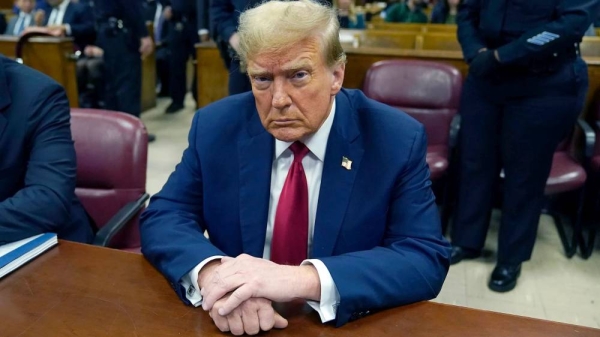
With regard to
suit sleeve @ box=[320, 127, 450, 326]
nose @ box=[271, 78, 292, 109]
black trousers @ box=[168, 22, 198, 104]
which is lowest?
black trousers @ box=[168, 22, 198, 104]

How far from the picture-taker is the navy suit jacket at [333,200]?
3.72 ft

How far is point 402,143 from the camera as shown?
4.07 ft

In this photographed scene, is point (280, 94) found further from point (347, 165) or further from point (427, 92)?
point (427, 92)

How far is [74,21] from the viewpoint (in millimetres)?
5109

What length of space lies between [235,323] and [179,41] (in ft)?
17.4

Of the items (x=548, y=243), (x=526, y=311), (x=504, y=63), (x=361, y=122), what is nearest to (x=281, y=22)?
(x=361, y=122)

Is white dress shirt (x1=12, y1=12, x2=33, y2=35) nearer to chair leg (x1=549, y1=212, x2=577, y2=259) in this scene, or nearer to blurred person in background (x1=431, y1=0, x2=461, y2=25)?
blurred person in background (x1=431, y1=0, x2=461, y2=25)

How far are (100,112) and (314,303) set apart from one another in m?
1.15

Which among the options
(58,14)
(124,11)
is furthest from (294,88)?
(58,14)

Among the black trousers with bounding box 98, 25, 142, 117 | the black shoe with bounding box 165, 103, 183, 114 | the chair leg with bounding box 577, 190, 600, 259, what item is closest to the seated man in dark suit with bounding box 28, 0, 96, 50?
the black trousers with bounding box 98, 25, 142, 117

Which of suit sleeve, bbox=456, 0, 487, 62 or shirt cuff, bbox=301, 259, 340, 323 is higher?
suit sleeve, bbox=456, 0, 487, 62

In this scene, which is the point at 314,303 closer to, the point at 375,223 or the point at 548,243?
the point at 375,223

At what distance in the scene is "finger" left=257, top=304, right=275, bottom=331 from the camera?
37.3 inches

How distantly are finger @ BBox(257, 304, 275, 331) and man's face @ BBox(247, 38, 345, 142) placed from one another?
1.30ft
